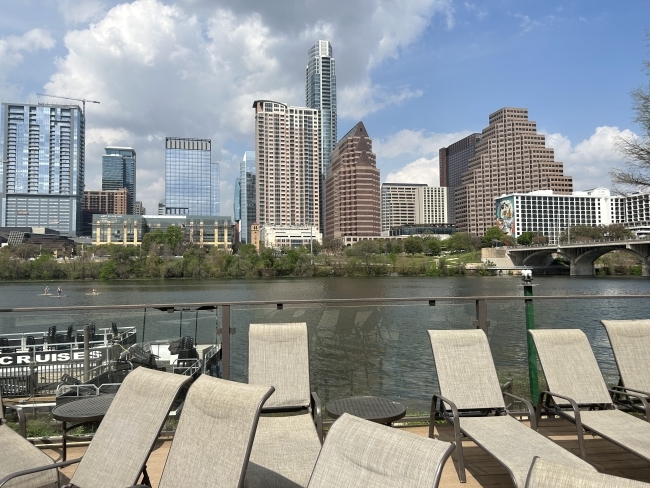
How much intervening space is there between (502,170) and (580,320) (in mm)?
144245

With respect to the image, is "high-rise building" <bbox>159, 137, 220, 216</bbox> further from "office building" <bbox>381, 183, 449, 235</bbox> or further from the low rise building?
"office building" <bbox>381, 183, 449, 235</bbox>

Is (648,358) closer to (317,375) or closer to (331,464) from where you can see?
(317,375)

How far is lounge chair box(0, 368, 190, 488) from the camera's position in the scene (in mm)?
2303

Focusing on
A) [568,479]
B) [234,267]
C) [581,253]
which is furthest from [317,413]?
[581,253]

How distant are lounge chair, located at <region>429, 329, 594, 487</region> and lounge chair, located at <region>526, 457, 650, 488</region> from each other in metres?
1.57

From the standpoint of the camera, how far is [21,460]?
2678mm

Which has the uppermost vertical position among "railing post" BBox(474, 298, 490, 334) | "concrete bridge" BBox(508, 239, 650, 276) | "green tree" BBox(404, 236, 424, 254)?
"green tree" BBox(404, 236, 424, 254)

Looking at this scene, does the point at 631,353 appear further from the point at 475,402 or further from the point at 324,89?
the point at 324,89

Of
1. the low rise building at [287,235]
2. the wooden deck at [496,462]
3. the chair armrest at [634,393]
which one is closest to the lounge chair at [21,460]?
the wooden deck at [496,462]

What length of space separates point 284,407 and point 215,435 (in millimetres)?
1587

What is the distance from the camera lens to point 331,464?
184 cm

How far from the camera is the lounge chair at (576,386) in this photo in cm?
344

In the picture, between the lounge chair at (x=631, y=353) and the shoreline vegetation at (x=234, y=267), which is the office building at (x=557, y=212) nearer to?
the shoreline vegetation at (x=234, y=267)

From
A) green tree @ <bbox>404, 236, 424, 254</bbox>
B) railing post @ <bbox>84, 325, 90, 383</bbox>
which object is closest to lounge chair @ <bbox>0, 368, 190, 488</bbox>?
railing post @ <bbox>84, 325, 90, 383</bbox>
